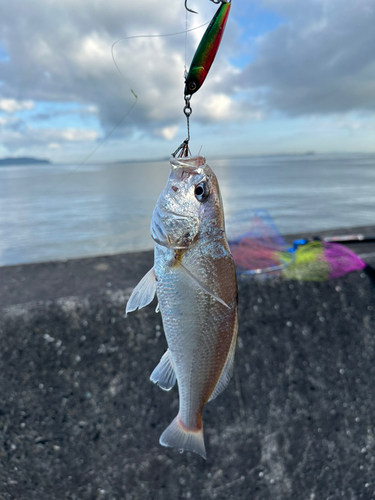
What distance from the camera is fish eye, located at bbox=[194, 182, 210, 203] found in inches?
51.4

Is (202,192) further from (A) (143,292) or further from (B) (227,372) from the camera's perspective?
(B) (227,372)

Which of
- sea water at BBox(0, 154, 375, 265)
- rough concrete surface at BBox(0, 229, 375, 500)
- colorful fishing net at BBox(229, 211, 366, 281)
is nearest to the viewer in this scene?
rough concrete surface at BBox(0, 229, 375, 500)

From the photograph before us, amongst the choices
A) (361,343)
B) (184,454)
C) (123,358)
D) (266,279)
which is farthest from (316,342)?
(123,358)

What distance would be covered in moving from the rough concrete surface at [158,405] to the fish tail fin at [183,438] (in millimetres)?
1531

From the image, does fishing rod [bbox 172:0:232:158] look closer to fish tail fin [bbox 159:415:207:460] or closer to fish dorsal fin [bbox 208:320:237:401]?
fish dorsal fin [bbox 208:320:237:401]

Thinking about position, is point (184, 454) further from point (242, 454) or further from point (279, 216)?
point (279, 216)

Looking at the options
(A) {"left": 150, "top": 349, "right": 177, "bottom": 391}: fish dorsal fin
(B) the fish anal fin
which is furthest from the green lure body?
(A) {"left": 150, "top": 349, "right": 177, "bottom": 391}: fish dorsal fin

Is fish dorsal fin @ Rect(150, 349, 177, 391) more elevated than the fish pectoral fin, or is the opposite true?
the fish pectoral fin

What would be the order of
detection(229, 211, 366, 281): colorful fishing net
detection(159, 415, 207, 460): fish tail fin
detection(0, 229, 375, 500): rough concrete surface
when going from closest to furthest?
detection(159, 415, 207, 460): fish tail fin → detection(0, 229, 375, 500): rough concrete surface → detection(229, 211, 366, 281): colorful fishing net

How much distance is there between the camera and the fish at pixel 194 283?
4.06 ft

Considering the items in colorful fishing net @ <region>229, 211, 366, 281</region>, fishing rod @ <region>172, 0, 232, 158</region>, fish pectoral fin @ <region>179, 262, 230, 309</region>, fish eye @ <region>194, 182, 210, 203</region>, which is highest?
fishing rod @ <region>172, 0, 232, 158</region>

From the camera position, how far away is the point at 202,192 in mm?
1309

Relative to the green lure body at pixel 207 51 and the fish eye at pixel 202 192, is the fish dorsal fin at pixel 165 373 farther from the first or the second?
the green lure body at pixel 207 51

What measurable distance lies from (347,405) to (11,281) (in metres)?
3.57
